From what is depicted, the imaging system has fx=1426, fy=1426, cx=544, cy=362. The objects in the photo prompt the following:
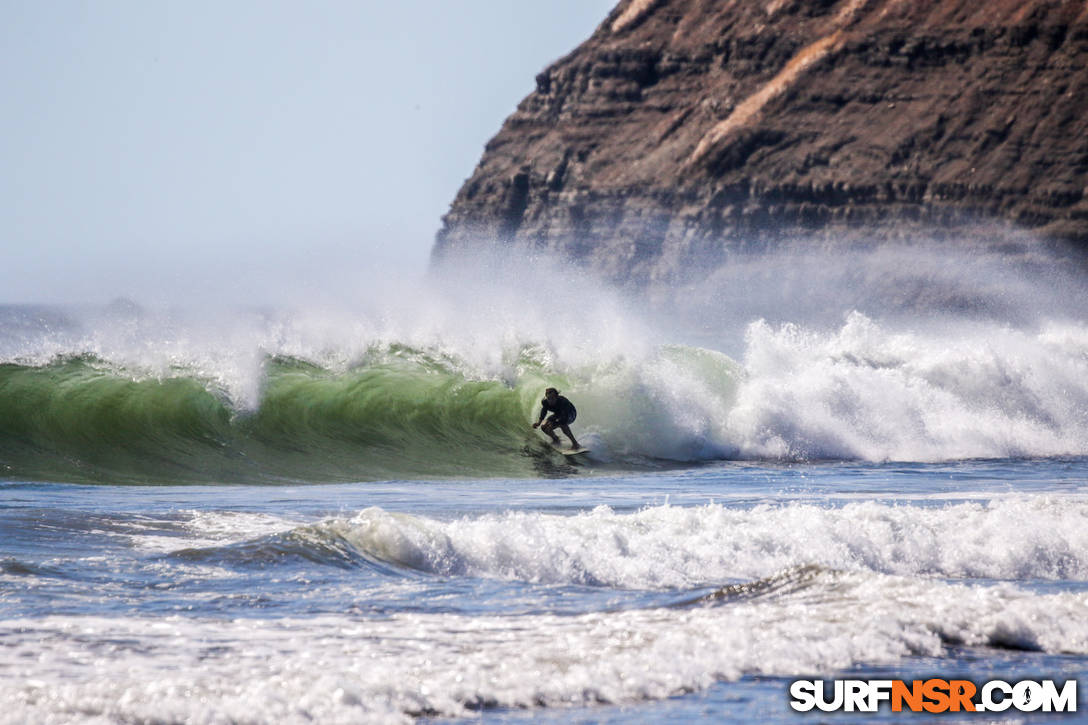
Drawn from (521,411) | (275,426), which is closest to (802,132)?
(521,411)

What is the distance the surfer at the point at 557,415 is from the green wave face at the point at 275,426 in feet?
1.04

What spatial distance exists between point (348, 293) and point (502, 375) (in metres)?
7.80

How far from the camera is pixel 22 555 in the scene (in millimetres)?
9586

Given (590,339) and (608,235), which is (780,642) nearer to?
(590,339)

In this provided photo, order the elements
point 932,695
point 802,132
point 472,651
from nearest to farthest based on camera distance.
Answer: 1. point 932,695
2. point 472,651
3. point 802,132

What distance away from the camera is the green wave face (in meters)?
16.4

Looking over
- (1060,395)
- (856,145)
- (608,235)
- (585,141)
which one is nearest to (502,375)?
(1060,395)

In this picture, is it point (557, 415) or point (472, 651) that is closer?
point (472, 651)

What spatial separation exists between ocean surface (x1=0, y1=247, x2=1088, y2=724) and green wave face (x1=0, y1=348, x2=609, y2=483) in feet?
0.20

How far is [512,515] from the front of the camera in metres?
11.0

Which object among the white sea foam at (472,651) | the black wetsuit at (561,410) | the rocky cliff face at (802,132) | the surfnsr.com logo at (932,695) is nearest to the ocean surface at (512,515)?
the white sea foam at (472,651)

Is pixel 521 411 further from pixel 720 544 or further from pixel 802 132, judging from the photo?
pixel 802 132

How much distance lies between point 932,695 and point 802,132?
113304mm

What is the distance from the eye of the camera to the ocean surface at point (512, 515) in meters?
6.96
